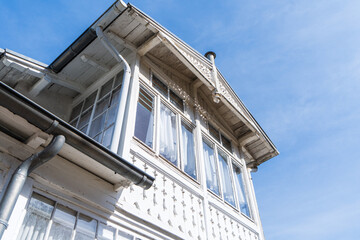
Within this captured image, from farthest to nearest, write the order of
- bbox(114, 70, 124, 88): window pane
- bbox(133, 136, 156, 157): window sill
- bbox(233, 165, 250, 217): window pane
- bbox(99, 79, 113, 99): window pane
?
bbox(233, 165, 250, 217): window pane
bbox(99, 79, 113, 99): window pane
bbox(114, 70, 124, 88): window pane
bbox(133, 136, 156, 157): window sill

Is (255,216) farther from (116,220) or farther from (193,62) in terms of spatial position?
(116,220)

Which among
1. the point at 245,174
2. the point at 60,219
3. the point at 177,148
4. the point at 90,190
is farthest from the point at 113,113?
the point at 245,174

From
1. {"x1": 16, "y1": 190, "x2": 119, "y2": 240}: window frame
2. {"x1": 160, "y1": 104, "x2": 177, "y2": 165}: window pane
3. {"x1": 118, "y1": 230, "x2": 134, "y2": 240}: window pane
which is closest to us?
{"x1": 16, "y1": 190, "x2": 119, "y2": 240}: window frame

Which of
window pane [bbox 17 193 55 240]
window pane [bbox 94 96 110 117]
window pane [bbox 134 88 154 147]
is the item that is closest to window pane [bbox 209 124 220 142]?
window pane [bbox 134 88 154 147]

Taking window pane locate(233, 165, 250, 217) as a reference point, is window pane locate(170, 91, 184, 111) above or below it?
above

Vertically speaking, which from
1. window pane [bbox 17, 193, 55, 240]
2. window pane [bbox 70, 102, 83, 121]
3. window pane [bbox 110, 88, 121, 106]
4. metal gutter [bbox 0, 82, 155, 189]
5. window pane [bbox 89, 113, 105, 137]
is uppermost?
window pane [bbox 70, 102, 83, 121]

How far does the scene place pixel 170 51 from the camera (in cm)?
759

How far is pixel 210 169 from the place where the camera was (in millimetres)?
7266

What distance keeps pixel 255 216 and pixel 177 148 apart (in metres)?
3.10

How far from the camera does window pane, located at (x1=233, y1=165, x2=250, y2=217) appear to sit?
7909 mm

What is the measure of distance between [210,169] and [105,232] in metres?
3.66

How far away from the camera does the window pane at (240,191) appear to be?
7.91m

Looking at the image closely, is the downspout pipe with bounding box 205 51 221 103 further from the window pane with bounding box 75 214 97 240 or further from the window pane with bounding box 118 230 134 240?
the window pane with bounding box 75 214 97 240

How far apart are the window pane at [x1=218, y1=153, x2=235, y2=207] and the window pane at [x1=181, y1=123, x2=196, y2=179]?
3.87 ft
